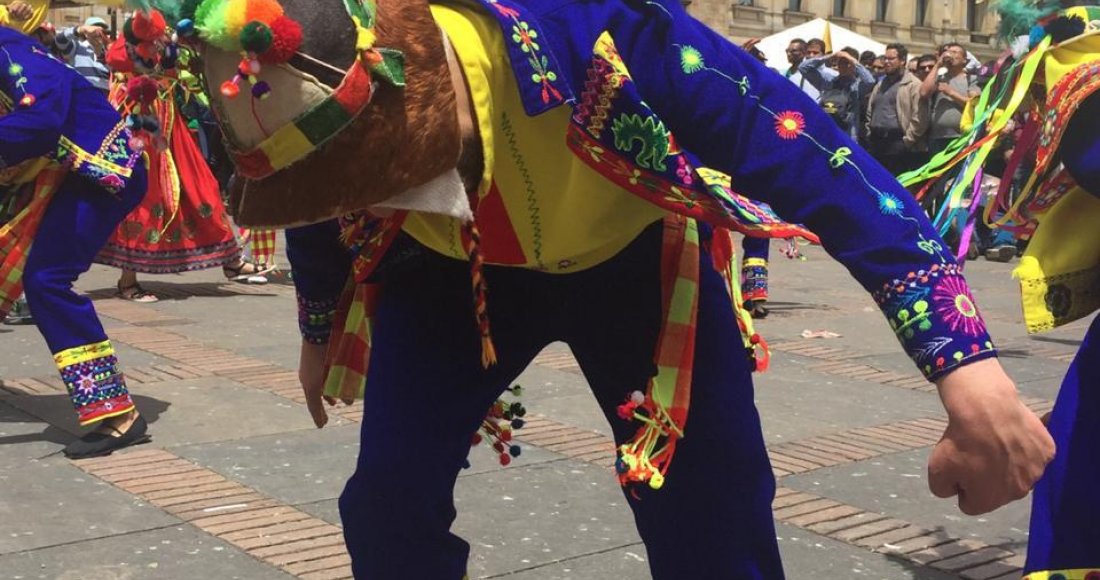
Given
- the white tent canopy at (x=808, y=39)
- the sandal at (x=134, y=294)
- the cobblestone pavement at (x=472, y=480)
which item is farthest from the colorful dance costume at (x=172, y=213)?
the white tent canopy at (x=808, y=39)

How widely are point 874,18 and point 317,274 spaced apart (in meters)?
48.5

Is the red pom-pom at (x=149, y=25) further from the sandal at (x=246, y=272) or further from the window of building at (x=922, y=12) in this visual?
the window of building at (x=922, y=12)

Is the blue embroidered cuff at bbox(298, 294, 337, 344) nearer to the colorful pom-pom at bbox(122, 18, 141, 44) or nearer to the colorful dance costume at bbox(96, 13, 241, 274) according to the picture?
the colorful pom-pom at bbox(122, 18, 141, 44)

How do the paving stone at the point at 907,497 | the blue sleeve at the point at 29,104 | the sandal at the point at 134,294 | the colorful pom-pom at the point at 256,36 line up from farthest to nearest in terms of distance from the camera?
the sandal at the point at 134,294, the blue sleeve at the point at 29,104, the paving stone at the point at 907,497, the colorful pom-pom at the point at 256,36

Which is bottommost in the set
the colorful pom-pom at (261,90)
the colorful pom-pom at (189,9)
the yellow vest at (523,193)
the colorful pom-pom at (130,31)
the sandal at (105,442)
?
the sandal at (105,442)

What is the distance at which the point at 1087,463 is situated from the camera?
7.56 ft

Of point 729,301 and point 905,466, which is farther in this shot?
point 905,466

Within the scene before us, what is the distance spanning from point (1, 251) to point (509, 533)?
2.39 metres

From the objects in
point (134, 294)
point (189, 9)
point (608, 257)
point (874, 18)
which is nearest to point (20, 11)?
point (134, 294)

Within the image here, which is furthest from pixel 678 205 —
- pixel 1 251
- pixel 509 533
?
pixel 1 251

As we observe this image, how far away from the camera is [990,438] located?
1.72 metres

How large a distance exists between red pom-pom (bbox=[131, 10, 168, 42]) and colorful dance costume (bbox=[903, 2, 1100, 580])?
57.6 inches

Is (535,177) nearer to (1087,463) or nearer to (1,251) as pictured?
(1087,463)

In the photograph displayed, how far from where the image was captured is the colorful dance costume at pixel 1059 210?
2.30m
